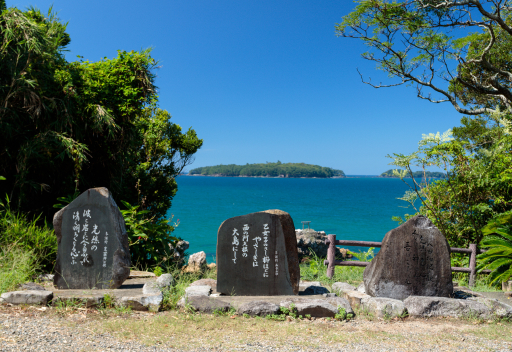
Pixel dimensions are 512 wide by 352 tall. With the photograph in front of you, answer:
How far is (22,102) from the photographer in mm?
6211

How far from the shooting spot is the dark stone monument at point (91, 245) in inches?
193

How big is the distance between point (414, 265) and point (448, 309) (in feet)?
2.22

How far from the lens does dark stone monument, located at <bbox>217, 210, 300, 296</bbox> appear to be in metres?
4.99

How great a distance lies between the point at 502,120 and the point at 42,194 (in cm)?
959

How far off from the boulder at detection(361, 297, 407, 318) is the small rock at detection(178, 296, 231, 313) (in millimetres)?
1892

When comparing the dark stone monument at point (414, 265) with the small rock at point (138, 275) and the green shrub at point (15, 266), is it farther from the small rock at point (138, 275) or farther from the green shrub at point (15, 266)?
the green shrub at point (15, 266)

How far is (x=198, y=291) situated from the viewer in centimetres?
496

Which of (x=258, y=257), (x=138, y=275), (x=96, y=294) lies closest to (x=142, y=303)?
(x=96, y=294)

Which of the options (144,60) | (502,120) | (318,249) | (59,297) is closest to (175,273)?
(59,297)

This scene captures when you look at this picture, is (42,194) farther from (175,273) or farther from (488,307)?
(488,307)

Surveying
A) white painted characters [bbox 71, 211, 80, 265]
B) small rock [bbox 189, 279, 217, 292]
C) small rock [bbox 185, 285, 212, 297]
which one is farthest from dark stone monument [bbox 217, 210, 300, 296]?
white painted characters [bbox 71, 211, 80, 265]

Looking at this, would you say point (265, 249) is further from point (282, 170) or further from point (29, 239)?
point (282, 170)

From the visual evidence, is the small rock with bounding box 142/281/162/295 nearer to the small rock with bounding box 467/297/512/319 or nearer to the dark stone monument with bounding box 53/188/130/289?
the dark stone monument with bounding box 53/188/130/289

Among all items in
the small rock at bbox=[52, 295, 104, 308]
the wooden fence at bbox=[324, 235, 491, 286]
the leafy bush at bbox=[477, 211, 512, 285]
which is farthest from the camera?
the wooden fence at bbox=[324, 235, 491, 286]
